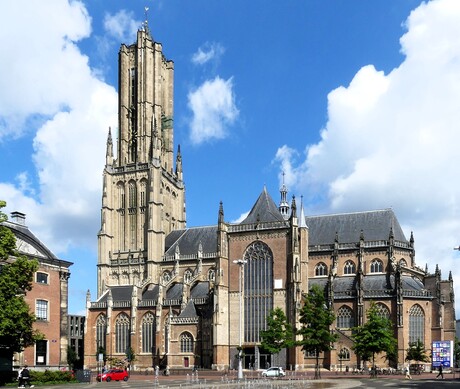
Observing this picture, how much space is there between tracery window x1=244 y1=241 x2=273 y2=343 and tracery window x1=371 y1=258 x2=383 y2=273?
49.7 ft

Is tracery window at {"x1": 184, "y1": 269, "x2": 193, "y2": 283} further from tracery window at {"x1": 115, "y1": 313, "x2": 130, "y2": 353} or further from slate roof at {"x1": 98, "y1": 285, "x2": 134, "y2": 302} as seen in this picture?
tracery window at {"x1": 115, "y1": 313, "x2": 130, "y2": 353}

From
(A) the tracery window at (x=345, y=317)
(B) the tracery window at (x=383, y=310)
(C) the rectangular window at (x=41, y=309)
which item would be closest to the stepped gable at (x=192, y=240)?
(A) the tracery window at (x=345, y=317)

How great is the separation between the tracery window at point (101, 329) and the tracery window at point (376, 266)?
37969 millimetres

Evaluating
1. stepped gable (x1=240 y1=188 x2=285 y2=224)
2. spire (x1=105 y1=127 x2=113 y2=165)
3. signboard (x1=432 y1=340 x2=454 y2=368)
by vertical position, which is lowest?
signboard (x1=432 y1=340 x2=454 y2=368)

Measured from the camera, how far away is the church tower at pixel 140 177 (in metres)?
101

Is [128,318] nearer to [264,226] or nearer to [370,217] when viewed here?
[264,226]

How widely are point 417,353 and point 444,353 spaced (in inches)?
337

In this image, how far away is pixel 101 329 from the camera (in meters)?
94.0

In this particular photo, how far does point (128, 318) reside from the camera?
302 ft

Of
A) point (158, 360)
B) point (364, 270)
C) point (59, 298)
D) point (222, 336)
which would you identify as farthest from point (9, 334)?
point (364, 270)

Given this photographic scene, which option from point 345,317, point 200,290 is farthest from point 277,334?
point 200,290

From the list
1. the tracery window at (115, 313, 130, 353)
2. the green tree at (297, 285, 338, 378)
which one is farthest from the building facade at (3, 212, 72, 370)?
the tracery window at (115, 313, 130, 353)

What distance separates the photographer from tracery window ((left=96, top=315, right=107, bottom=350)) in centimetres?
9344

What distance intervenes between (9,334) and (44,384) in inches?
282
